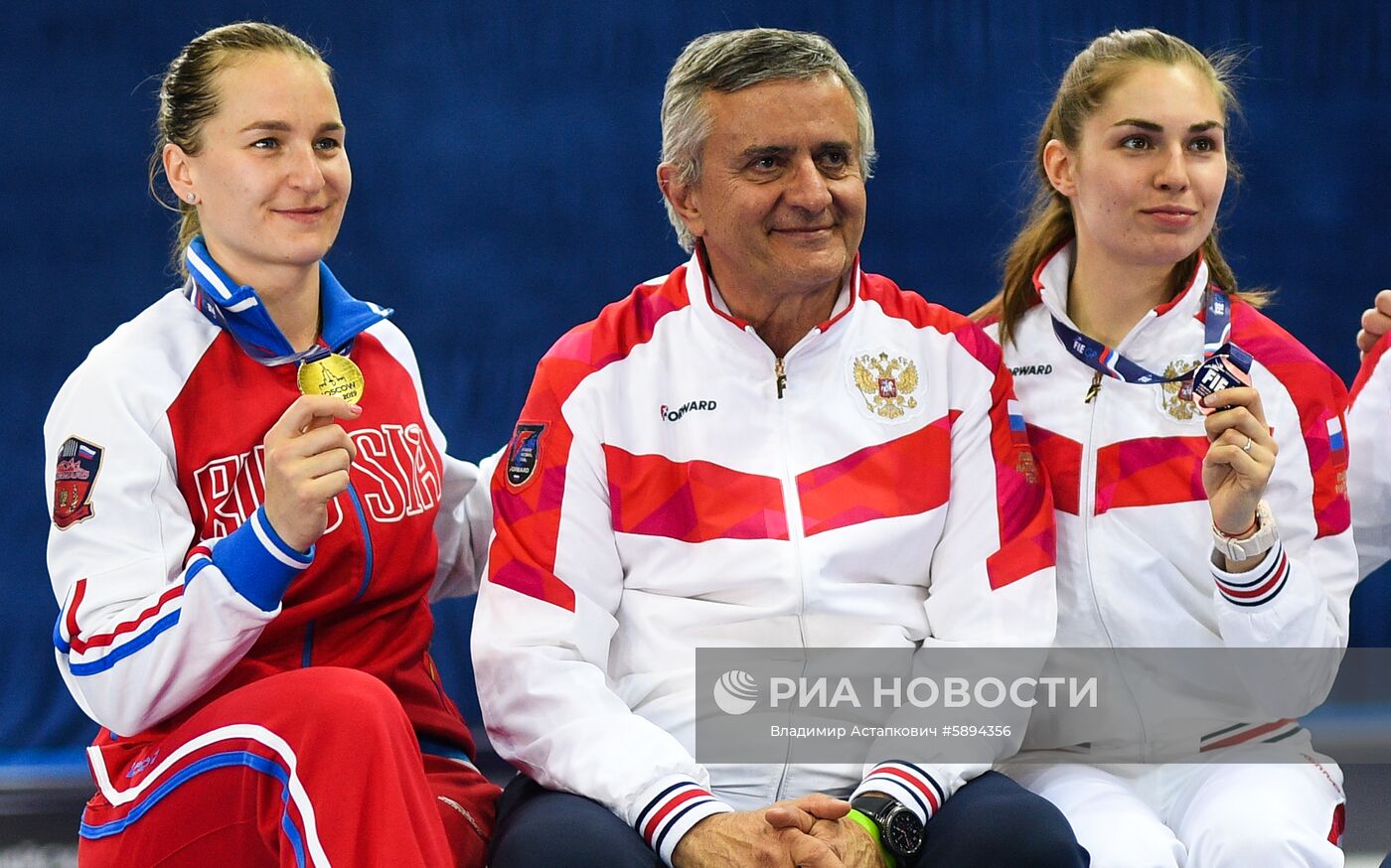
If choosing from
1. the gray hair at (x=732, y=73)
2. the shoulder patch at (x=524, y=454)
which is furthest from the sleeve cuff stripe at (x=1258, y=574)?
the shoulder patch at (x=524, y=454)

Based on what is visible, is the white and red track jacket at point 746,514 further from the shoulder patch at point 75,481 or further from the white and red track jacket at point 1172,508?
the shoulder patch at point 75,481

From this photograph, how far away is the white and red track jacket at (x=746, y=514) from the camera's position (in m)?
2.08

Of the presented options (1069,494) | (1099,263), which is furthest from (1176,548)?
(1099,263)

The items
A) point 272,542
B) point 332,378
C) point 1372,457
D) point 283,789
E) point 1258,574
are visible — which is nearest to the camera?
point 283,789

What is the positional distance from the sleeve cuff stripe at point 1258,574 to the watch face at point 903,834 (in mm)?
533

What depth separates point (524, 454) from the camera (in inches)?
84.6

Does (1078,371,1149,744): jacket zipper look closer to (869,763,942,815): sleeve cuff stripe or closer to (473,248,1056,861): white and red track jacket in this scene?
(473,248,1056,861): white and red track jacket

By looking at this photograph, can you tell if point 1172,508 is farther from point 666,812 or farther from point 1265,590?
point 666,812

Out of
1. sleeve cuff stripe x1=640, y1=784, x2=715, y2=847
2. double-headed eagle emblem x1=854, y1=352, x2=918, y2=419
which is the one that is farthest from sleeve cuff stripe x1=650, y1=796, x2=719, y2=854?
double-headed eagle emblem x1=854, y1=352, x2=918, y2=419

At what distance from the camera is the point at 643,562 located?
2150 millimetres

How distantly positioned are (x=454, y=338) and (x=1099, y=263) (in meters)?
1.65

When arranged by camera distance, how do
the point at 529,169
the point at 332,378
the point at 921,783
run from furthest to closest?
1. the point at 529,169
2. the point at 332,378
3. the point at 921,783

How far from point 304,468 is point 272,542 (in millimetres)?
94

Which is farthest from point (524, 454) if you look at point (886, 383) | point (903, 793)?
point (903, 793)
